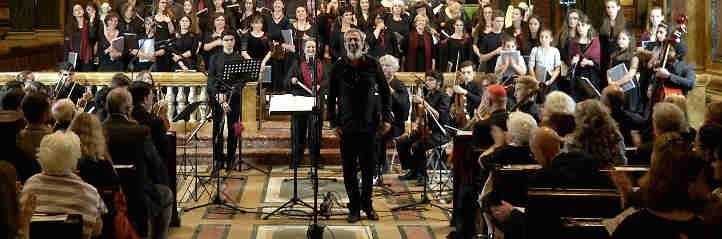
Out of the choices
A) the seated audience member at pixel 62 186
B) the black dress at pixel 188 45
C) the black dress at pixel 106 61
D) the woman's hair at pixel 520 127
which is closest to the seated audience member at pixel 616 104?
the woman's hair at pixel 520 127

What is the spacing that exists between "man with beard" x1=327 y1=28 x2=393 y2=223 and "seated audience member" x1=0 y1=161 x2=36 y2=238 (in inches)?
166

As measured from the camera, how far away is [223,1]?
48.5 feet

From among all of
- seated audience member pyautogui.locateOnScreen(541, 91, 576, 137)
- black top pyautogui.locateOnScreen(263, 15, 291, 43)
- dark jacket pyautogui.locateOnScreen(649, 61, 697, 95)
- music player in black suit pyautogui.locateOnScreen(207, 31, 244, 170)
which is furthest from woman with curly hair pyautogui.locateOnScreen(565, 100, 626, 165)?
black top pyautogui.locateOnScreen(263, 15, 291, 43)

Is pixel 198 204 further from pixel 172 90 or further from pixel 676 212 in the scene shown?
pixel 676 212

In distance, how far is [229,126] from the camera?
11570 mm

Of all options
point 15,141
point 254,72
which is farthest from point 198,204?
point 15,141

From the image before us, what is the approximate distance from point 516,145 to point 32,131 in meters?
2.87

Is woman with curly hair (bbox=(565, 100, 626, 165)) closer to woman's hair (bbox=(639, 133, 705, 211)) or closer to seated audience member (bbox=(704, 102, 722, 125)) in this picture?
seated audience member (bbox=(704, 102, 722, 125))

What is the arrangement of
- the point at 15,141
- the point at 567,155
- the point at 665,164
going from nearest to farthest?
the point at 665,164 < the point at 567,155 < the point at 15,141

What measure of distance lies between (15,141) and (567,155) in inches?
129

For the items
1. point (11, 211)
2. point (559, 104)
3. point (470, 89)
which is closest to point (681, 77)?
point (470, 89)

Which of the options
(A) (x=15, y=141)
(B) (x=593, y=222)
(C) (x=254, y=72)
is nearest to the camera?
(B) (x=593, y=222)

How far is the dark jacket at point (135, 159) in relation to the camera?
22.2 feet

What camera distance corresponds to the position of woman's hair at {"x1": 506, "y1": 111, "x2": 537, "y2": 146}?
253 inches
